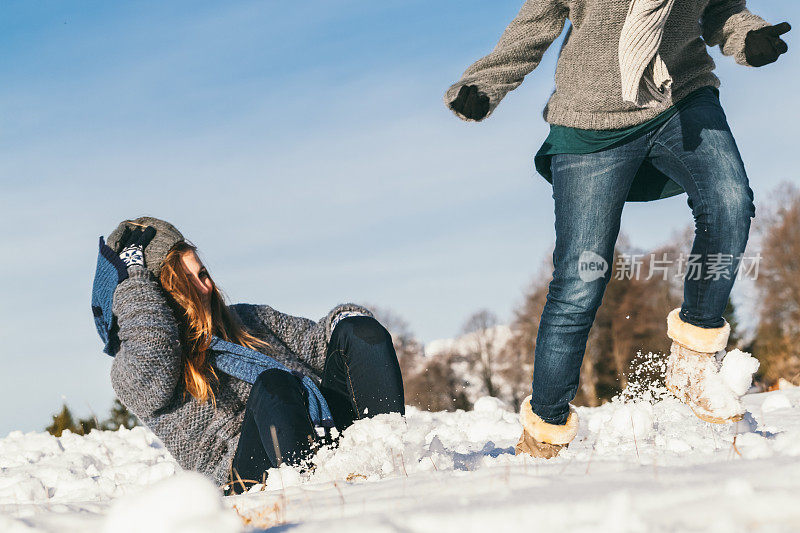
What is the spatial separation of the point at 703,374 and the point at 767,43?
139 centimetres

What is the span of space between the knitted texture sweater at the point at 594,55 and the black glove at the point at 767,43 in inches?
1.7

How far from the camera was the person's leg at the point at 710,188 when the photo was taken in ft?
9.17

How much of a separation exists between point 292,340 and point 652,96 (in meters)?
2.24

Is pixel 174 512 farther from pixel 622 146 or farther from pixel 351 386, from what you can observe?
pixel 622 146

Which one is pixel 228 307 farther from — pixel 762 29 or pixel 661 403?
pixel 762 29

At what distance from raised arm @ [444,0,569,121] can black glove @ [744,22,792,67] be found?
0.77m

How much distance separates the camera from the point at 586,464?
6.53 feet

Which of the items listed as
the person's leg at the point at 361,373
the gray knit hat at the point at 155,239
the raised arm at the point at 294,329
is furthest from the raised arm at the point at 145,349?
the person's leg at the point at 361,373

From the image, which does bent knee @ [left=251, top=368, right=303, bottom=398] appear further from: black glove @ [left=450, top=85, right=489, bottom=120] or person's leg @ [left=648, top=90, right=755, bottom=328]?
person's leg @ [left=648, top=90, right=755, bottom=328]

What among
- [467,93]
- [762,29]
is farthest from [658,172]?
[467,93]

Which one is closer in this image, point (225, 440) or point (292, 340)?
point (225, 440)

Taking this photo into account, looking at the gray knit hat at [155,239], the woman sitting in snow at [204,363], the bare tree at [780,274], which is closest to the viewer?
the woman sitting in snow at [204,363]

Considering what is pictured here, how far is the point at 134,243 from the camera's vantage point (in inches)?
140

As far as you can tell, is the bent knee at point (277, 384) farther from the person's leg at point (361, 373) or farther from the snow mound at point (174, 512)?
the snow mound at point (174, 512)
